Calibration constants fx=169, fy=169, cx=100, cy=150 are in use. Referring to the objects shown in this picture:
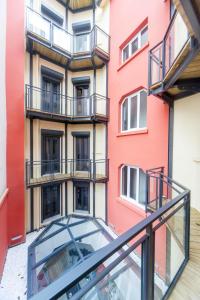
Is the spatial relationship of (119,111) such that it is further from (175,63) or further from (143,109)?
(175,63)

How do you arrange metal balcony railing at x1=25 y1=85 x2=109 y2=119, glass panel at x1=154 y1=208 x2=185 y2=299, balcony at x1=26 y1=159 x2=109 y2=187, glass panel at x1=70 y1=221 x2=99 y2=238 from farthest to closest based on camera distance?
1. metal balcony railing at x1=25 y1=85 x2=109 y2=119
2. balcony at x1=26 y1=159 x2=109 y2=187
3. glass panel at x1=70 y1=221 x2=99 y2=238
4. glass panel at x1=154 y1=208 x2=185 y2=299

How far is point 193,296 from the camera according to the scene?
74.4 inches

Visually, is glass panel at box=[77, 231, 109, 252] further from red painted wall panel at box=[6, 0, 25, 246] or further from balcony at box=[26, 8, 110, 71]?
balcony at box=[26, 8, 110, 71]

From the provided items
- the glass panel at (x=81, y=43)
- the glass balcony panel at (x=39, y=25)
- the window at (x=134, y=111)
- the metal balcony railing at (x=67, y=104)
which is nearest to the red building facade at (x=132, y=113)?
the window at (x=134, y=111)

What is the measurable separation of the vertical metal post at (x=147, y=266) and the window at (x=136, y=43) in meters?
6.64

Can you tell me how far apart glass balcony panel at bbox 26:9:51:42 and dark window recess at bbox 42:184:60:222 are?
22.3 ft

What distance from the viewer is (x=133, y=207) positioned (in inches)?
255

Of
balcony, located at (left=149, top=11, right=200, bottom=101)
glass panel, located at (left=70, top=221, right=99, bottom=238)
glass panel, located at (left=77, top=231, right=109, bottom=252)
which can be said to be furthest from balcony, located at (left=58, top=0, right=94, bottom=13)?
glass panel, located at (left=77, top=231, right=109, bottom=252)

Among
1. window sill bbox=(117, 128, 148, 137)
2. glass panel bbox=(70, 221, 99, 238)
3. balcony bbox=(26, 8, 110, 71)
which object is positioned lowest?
glass panel bbox=(70, 221, 99, 238)

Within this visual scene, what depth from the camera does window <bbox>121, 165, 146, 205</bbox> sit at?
20.5ft

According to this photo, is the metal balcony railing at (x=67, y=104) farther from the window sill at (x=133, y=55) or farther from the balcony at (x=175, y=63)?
the balcony at (x=175, y=63)

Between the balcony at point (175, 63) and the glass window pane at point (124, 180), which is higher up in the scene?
the balcony at point (175, 63)

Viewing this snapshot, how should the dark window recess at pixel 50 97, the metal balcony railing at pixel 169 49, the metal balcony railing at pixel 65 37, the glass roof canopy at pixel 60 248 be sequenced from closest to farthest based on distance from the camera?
the metal balcony railing at pixel 169 49 → the glass roof canopy at pixel 60 248 → the metal balcony railing at pixel 65 37 → the dark window recess at pixel 50 97

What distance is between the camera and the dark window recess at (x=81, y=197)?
9.05 meters
